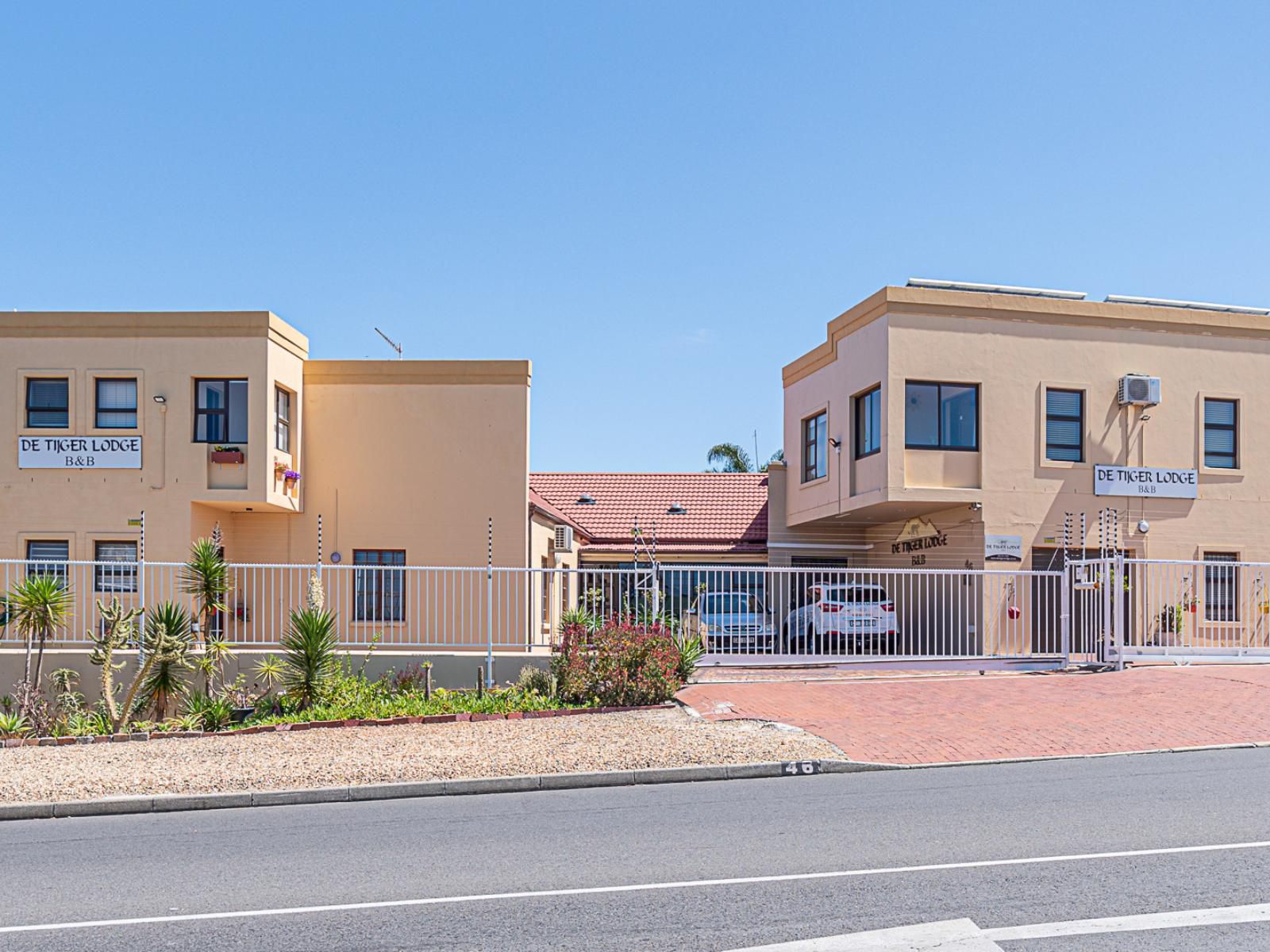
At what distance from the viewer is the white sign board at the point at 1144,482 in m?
23.7

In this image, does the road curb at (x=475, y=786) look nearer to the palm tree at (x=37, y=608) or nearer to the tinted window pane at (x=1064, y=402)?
the palm tree at (x=37, y=608)

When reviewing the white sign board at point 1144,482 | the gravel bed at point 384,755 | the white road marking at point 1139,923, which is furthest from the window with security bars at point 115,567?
the white sign board at point 1144,482

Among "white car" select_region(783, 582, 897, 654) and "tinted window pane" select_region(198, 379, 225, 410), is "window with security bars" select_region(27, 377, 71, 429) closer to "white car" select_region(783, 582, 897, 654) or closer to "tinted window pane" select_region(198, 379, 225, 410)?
"tinted window pane" select_region(198, 379, 225, 410)

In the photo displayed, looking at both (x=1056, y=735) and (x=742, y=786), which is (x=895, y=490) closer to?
(x=1056, y=735)

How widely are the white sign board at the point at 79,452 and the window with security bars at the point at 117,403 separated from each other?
301mm

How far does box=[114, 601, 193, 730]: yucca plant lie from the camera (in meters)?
15.5

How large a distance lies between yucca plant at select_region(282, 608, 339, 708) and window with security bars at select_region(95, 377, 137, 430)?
334 inches

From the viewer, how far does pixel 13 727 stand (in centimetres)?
1496

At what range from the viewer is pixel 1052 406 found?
2381 cm

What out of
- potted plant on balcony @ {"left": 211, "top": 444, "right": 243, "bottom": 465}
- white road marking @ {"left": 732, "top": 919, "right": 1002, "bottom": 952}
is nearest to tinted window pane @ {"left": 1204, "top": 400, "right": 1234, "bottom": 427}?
potted plant on balcony @ {"left": 211, "top": 444, "right": 243, "bottom": 465}

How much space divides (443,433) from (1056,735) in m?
13.6

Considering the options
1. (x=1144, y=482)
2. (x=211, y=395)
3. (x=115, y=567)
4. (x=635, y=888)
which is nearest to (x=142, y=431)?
(x=211, y=395)

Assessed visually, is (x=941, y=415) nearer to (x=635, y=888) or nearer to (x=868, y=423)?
(x=868, y=423)

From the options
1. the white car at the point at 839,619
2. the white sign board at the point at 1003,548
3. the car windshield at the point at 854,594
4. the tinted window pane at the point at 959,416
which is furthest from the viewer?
the tinted window pane at the point at 959,416
